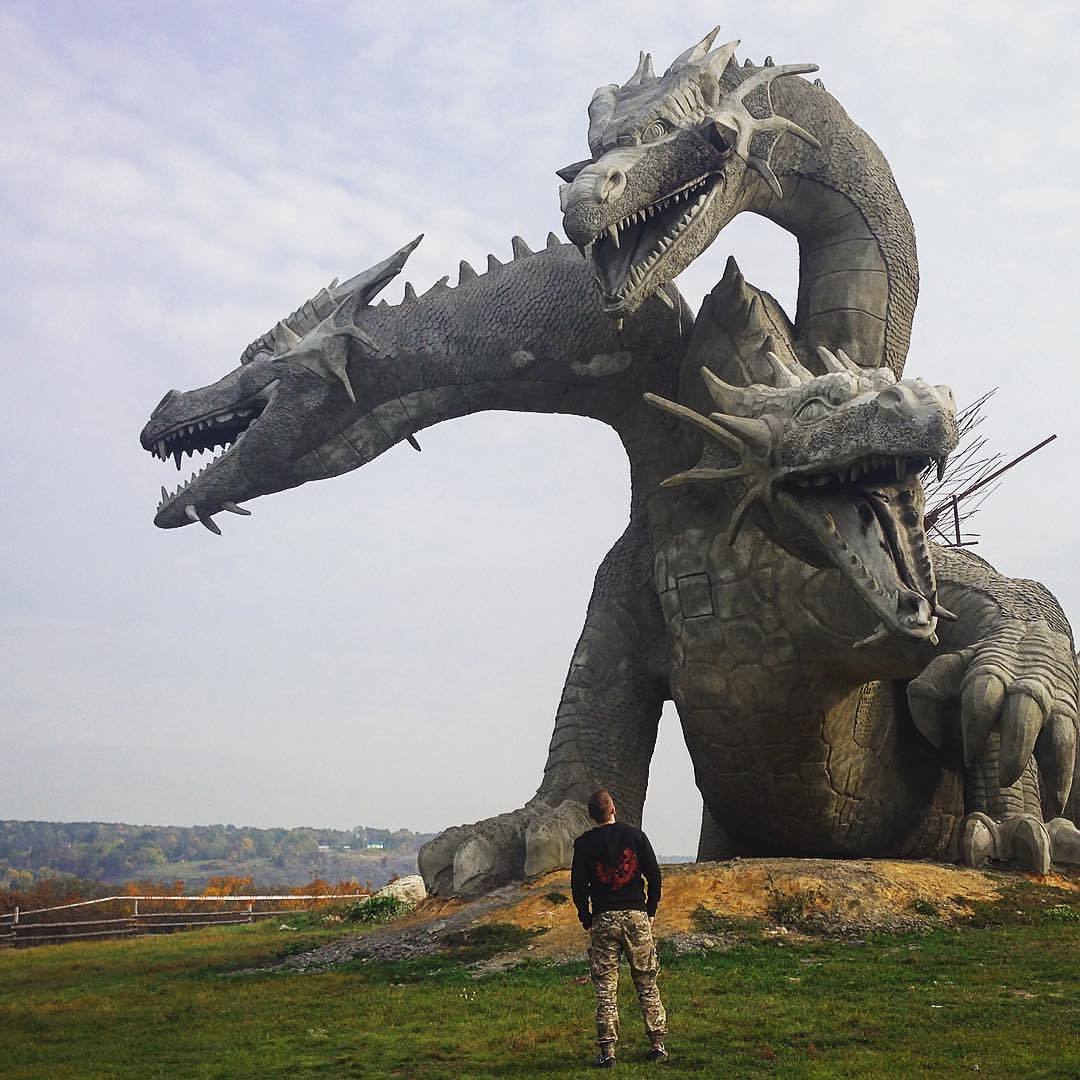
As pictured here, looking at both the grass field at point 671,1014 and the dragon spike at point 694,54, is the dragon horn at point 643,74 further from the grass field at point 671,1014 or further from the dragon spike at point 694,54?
the grass field at point 671,1014

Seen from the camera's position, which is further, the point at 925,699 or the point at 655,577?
the point at 655,577

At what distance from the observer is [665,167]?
6672 mm

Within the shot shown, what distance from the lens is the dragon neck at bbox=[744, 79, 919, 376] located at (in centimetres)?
783

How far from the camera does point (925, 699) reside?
6812 mm

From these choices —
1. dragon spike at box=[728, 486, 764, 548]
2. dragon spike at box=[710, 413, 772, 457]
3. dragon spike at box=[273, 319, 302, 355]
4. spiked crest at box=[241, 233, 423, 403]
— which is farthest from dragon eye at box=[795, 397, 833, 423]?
dragon spike at box=[273, 319, 302, 355]

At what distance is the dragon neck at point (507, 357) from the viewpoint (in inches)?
313

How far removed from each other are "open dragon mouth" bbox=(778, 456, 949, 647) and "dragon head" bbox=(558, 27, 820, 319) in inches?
53.4

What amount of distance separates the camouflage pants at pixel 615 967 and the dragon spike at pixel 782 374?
3.08 metres

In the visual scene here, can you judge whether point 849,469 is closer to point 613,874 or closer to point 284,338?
point 613,874

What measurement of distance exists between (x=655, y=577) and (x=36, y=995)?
14.3 ft

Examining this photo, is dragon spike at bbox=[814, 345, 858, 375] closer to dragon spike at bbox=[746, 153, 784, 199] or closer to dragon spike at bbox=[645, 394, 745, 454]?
dragon spike at bbox=[645, 394, 745, 454]

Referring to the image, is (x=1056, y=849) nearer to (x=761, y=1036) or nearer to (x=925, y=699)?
(x=925, y=699)

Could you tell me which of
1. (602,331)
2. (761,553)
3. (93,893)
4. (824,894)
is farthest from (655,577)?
(93,893)

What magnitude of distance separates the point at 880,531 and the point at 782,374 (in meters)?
1.08
